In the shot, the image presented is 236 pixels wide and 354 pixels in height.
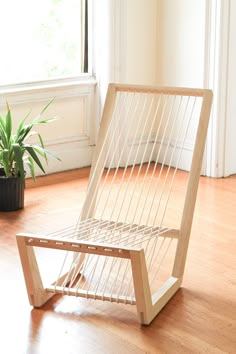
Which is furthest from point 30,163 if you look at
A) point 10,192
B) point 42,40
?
point 42,40

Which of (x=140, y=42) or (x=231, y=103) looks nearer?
(x=231, y=103)

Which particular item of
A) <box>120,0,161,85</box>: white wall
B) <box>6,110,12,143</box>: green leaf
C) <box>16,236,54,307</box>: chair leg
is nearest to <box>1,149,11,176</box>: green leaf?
<box>6,110,12,143</box>: green leaf

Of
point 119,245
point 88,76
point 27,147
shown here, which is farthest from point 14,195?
point 119,245

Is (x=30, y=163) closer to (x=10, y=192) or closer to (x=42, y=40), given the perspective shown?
(x=10, y=192)

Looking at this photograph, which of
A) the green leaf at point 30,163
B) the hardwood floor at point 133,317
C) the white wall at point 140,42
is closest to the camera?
the hardwood floor at point 133,317

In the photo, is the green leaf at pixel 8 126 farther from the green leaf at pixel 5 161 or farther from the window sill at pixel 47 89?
the window sill at pixel 47 89

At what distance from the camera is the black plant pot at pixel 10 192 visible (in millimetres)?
5203

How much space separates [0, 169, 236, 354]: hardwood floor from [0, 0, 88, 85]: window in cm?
153

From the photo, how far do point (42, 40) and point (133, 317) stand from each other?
9.66ft

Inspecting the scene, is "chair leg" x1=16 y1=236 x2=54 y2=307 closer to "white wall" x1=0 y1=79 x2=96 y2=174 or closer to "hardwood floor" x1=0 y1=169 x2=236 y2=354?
"hardwood floor" x1=0 y1=169 x2=236 y2=354

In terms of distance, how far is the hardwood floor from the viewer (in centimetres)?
337

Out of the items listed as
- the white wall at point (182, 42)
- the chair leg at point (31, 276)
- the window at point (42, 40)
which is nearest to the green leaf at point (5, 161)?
the window at point (42, 40)

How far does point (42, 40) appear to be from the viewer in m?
6.00

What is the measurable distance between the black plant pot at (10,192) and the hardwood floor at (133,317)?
1.23 ft
